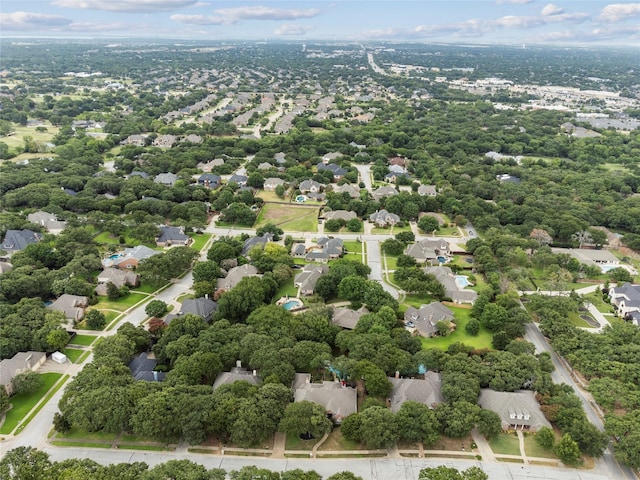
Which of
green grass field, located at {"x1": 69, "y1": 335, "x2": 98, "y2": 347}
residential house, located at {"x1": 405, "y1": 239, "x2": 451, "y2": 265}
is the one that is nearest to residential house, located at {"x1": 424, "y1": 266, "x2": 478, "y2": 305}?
residential house, located at {"x1": 405, "y1": 239, "x2": 451, "y2": 265}

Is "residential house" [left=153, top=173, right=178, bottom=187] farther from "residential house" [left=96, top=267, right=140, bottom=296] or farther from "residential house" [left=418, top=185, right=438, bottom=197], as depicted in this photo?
"residential house" [left=418, top=185, right=438, bottom=197]

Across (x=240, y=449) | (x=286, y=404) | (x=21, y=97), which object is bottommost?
(x=240, y=449)

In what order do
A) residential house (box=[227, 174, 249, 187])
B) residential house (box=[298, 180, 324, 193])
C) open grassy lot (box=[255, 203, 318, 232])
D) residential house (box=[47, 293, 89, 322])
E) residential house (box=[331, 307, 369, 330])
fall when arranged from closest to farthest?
residential house (box=[331, 307, 369, 330]) < residential house (box=[47, 293, 89, 322]) < open grassy lot (box=[255, 203, 318, 232]) < residential house (box=[298, 180, 324, 193]) < residential house (box=[227, 174, 249, 187])

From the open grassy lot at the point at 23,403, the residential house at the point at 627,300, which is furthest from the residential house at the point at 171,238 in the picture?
the residential house at the point at 627,300

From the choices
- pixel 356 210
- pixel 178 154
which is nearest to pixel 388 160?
pixel 356 210

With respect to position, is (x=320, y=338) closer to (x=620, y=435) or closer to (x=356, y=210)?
(x=620, y=435)

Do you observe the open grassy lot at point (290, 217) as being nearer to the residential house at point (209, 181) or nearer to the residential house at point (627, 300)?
the residential house at point (209, 181)
